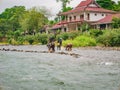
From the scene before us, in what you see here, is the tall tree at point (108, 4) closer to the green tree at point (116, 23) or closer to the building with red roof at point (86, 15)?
the building with red roof at point (86, 15)

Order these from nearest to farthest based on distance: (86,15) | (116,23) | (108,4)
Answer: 1. (116,23)
2. (86,15)
3. (108,4)

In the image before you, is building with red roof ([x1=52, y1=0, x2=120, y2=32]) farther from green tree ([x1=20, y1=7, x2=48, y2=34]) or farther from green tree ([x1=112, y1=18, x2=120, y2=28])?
green tree ([x1=20, y1=7, x2=48, y2=34])

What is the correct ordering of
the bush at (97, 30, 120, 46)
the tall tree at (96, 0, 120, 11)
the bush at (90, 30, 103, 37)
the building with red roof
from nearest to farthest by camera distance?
the bush at (97, 30, 120, 46) < the bush at (90, 30, 103, 37) < the building with red roof < the tall tree at (96, 0, 120, 11)

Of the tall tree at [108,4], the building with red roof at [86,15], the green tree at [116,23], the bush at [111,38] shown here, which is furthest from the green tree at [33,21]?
the bush at [111,38]

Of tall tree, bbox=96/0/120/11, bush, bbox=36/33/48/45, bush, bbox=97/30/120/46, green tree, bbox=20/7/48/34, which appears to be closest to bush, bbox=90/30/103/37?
bush, bbox=97/30/120/46

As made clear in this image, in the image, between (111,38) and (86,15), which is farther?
(86,15)

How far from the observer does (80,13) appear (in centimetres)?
7194

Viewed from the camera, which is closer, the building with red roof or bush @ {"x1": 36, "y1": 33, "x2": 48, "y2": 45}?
bush @ {"x1": 36, "y1": 33, "x2": 48, "y2": 45}

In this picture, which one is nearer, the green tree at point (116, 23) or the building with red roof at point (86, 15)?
the green tree at point (116, 23)

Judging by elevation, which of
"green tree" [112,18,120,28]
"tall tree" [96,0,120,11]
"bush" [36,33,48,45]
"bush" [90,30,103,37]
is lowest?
"bush" [36,33,48,45]

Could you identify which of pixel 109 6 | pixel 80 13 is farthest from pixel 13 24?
pixel 80 13

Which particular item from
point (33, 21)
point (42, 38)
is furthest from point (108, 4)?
point (42, 38)

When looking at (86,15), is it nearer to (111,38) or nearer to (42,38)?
(42,38)

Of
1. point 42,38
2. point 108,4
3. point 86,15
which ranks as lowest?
point 42,38
